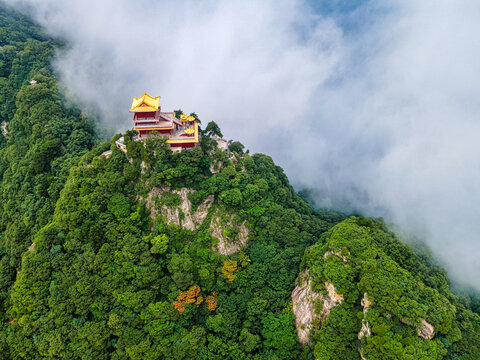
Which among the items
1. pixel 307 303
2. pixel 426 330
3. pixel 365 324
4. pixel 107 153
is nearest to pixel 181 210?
pixel 107 153

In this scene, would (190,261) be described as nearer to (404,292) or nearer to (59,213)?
(59,213)

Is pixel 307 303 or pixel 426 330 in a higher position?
pixel 307 303

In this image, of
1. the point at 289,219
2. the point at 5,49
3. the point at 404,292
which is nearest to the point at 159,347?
the point at 289,219

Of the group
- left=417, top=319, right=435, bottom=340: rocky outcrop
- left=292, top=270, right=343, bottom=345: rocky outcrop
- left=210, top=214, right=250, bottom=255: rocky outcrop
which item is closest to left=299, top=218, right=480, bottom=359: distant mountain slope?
left=417, top=319, right=435, bottom=340: rocky outcrop

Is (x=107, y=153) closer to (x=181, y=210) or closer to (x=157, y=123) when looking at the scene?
(x=157, y=123)

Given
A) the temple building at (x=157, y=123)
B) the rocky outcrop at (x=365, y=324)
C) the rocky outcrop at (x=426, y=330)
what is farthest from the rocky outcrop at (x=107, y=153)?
the rocky outcrop at (x=426, y=330)

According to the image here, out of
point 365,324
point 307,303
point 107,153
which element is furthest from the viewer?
point 107,153

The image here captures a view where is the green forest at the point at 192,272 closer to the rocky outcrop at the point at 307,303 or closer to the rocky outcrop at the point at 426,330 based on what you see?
the rocky outcrop at the point at 426,330

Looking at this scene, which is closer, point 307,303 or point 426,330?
point 426,330
